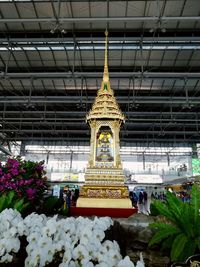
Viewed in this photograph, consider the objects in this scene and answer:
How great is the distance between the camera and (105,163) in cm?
681

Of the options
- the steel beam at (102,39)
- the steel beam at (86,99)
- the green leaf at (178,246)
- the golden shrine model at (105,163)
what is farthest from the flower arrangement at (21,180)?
the steel beam at (86,99)

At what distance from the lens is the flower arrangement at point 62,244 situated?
3.87 ft

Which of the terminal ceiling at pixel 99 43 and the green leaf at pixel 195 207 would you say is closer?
the green leaf at pixel 195 207

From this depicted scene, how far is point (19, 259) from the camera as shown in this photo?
1.70 metres

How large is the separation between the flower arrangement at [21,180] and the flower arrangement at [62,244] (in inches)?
121

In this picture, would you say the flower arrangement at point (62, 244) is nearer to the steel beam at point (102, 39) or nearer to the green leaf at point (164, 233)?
the green leaf at point (164, 233)

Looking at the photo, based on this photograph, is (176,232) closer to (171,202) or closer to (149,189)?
(171,202)

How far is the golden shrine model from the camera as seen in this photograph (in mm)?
6066

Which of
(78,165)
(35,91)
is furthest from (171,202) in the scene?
(78,165)

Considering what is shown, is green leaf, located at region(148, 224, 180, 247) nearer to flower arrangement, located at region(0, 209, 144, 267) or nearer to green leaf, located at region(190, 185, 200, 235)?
green leaf, located at region(190, 185, 200, 235)

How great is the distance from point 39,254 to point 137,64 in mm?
11956

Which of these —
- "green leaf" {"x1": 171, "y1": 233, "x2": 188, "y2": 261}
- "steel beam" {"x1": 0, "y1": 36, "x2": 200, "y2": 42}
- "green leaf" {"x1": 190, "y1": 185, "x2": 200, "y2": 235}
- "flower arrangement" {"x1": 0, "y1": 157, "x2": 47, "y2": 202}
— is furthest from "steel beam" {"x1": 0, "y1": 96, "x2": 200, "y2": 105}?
"green leaf" {"x1": 171, "y1": 233, "x2": 188, "y2": 261}

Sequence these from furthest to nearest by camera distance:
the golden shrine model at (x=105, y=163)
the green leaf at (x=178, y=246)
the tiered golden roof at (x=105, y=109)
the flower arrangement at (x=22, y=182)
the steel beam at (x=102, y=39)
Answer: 1. the steel beam at (x=102, y=39)
2. the tiered golden roof at (x=105, y=109)
3. the golden shrine model at (x=105, y=163)
4. the flower arrangement at (x=22, y=182)
5. the green leaf at (x=178, y=246)

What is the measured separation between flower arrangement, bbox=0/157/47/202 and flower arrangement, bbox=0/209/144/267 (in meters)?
3.07
